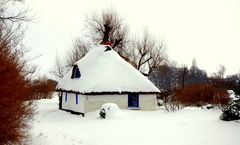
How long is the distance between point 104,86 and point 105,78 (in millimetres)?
1088

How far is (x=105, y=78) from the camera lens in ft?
87.6

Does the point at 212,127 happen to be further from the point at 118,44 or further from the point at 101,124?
the point at 118,44

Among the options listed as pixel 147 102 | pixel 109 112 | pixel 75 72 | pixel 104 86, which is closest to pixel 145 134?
pixel 109 112

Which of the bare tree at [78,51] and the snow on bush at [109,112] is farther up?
the bare tree at [78,51]

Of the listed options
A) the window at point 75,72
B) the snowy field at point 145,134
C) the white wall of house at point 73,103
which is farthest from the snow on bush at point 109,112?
the window at point 75,72

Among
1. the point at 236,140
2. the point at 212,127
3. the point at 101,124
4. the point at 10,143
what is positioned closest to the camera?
the point at 10,143

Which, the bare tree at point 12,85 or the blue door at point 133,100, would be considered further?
the blue door at point 133,100

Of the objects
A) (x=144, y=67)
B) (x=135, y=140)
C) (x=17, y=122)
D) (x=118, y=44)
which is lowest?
(x=135, y=140)

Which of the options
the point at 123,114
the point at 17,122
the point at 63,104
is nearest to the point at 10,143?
the point at 17,122

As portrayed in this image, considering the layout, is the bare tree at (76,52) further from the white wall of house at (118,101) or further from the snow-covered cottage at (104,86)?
the white wall of house at (118,101)

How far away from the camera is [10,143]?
Result: 9773 millimetres

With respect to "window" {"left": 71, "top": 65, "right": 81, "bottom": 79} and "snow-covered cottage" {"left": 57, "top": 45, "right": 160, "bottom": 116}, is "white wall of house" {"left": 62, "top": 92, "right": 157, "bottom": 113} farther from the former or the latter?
"window" {"left": 71, "top": 65, "right": 81, "bottom": 79}

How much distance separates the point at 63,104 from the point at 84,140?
17276 mm

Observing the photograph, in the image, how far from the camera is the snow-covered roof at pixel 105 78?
25.9 meters
